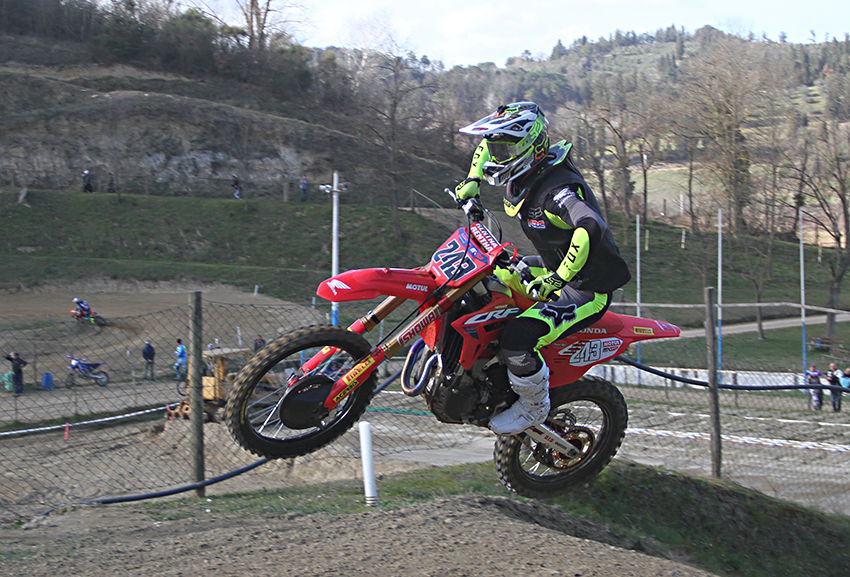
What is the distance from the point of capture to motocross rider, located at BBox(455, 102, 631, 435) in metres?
4.50

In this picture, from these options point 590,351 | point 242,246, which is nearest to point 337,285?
point 590,351

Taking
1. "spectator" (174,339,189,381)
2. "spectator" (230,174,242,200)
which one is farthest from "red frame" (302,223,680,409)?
"spectator" (230,174,242,200)

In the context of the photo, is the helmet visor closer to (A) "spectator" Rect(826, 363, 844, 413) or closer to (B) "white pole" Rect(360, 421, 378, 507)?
(B) "white pole" Rect(360, 421, 378, 507)

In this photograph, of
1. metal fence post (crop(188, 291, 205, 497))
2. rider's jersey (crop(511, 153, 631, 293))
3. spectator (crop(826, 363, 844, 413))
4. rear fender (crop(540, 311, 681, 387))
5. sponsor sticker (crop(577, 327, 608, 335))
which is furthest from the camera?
spectator (crop(826, 363, 844, 413))

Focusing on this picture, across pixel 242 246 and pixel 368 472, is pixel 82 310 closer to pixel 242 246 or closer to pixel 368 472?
pixel 242 246

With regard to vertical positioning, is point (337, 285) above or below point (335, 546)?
above

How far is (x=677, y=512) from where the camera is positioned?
6.52 m

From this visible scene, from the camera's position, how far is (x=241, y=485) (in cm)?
1202

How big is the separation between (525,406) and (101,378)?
13.7 metres

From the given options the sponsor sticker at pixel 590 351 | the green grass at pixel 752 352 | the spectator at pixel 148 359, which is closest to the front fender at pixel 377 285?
the sponsor sticker at pixel 590 351

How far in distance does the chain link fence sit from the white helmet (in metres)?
4.85

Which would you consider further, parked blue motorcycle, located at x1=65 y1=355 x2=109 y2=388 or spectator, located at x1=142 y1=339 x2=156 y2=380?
spectator, located at x1=142 y1=339 x2=156 y2=380

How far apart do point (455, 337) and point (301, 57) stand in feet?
221

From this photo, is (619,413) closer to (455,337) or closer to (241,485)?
(455,337)
